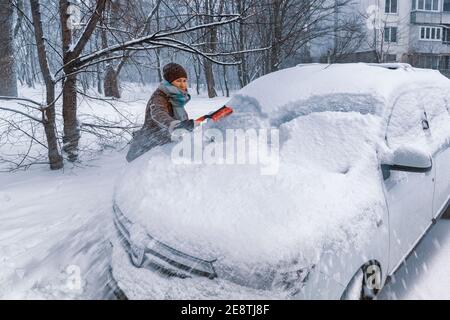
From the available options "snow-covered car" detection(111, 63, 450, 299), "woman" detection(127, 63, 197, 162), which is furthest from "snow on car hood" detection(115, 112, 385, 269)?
"woman" detection(127, 63, 197, 162)

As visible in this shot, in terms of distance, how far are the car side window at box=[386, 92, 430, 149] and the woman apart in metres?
1.71

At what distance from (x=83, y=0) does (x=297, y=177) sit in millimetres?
4988

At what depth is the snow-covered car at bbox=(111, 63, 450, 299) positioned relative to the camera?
1943 mm

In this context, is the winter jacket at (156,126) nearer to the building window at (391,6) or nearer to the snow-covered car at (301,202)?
the snow-covered car at (301,202)

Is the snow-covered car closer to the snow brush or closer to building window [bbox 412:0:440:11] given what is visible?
the snow brush

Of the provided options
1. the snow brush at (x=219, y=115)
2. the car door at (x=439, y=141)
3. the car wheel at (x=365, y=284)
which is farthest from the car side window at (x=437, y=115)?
the snow brush at (x=219, y=115)

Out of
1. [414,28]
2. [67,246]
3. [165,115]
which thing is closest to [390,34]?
[414,28]

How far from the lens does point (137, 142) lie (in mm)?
4000

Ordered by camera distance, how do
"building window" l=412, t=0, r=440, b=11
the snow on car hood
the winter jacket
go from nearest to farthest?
the snow on car hood
the winter jacket
"building window" l=412, t=0, r=440, b=11

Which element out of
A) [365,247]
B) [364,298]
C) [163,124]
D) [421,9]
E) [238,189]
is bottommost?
[364,298]

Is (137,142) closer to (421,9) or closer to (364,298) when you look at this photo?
(364,298)

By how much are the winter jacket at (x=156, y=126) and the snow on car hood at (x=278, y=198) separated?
663 mm

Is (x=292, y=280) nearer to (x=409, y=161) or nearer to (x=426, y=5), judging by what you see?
(x=409, y=161)
